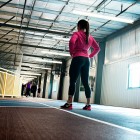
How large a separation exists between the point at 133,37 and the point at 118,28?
6.13 feet

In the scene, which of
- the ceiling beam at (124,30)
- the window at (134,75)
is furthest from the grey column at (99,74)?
the window at (134,75)

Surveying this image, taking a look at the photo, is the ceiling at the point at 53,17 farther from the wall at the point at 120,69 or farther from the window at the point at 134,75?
the window at the point at 134,75

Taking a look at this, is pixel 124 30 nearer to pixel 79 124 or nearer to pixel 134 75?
pixel 134 75

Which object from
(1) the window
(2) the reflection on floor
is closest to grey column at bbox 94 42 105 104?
(1) the window

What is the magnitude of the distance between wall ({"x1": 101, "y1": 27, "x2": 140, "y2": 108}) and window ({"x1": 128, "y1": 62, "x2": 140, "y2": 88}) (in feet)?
0.68

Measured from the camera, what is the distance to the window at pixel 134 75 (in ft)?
38.3

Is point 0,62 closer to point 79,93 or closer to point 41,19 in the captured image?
point 79,93

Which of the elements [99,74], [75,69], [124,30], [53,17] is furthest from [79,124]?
[99,74]

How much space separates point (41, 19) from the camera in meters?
13.2

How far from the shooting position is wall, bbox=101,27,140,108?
11.7m

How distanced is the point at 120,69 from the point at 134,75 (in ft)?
4.67

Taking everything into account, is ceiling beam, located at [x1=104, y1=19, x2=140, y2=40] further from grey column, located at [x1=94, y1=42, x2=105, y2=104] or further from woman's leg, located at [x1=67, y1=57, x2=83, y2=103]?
woman's leg, located at [x1=67, y1=57, x2=83, y2=103]

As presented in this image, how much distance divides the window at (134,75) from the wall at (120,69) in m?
0.21

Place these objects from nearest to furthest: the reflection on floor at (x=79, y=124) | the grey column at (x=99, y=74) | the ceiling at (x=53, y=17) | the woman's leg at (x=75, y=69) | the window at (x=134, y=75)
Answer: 1. the reflection on floor at (x=79, y=124)
2. the woman's leg at (x=75, y=69)
3. the ceiling at (x=53, y=17)
4. the window at (x=134, y=75)
5. the grey column at (x=99, y=74)
